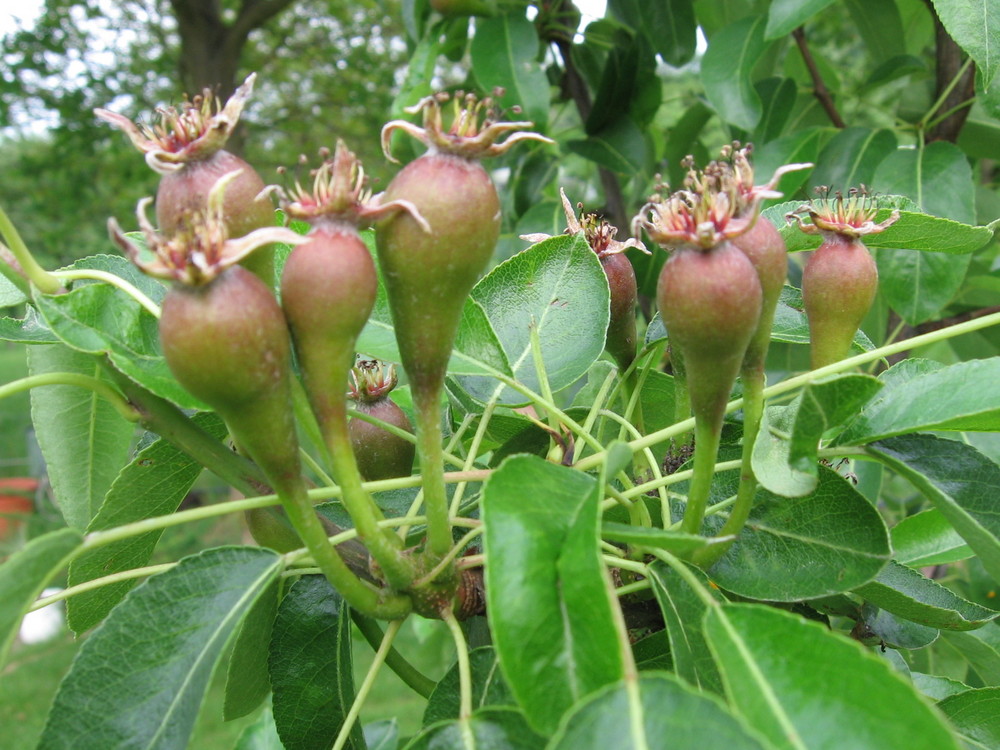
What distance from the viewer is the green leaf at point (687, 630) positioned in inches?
27.8

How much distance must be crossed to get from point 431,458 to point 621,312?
1.30 ft

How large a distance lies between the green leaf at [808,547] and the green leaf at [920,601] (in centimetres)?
5

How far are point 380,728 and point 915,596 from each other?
95 centimetres

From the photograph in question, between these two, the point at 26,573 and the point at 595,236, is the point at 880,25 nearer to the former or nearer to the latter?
the point at 595,236

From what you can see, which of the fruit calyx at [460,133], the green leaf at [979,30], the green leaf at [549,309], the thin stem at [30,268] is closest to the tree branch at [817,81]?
the green leaf at [979,30]

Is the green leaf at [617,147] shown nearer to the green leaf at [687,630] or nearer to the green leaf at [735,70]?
the green leaf at [735,70]

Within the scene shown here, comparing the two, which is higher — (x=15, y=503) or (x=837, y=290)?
(x=837, y=290)

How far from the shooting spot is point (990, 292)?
205cm

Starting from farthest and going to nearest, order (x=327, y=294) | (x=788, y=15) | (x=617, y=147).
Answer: (x=617, y=147), (x=788, y=15), (x=327, y=294)

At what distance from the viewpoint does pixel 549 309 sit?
41.7 inches

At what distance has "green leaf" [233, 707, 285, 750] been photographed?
137cm

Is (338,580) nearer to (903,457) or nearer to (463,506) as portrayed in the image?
(463,506)

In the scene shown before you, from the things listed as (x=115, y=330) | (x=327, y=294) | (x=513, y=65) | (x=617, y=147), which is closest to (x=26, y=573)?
(x=115, y=330)

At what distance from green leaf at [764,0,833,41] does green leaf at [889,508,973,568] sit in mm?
969
